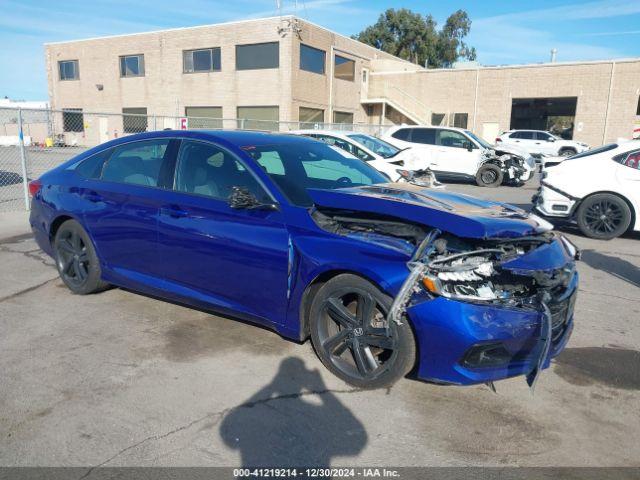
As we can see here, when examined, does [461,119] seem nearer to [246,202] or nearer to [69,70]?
[69,70]

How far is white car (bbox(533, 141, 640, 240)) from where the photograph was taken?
823 cm

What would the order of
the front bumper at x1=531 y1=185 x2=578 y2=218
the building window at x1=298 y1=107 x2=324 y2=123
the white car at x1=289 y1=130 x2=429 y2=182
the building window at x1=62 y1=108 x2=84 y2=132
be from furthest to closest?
the building window at x1=62 y1=108 x2=84 y2=132 < the building window at x1=298 y1=107 x2=324 y2=123 < the white car at x1=289 y1=130 x2=429 y2=182 < the front bumper at x1=531 y1=185 x2=578 y2=218

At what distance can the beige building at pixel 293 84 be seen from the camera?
29.0 meters

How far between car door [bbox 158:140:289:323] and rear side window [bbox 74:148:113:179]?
3.52 feet

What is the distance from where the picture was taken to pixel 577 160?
8.66 m

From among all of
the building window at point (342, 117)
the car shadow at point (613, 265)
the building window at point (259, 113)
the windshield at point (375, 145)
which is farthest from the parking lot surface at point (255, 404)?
the building window at point (342, 117)

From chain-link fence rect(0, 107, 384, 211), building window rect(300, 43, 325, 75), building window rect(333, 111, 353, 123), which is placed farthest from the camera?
building window rect(333, 111, 353, 123)

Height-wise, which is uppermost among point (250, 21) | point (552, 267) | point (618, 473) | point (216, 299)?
point (250, 21)

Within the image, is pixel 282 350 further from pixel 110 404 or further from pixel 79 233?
pixel 79 233

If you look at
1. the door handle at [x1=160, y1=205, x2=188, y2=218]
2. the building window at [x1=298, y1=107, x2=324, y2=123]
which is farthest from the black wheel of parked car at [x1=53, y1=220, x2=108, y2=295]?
the building window at [x1=298, y1=107, x2=324, y2=123]

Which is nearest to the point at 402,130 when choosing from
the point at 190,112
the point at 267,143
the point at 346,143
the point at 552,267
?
the point at 346,143

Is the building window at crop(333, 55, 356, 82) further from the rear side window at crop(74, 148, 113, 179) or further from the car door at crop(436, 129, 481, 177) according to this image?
the rear side window at crop(74, 148, 113, 179)

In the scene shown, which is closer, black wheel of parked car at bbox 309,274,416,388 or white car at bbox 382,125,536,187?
black wheel of parked car at bbox 309,274,416,388

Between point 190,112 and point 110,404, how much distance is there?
3153cm
